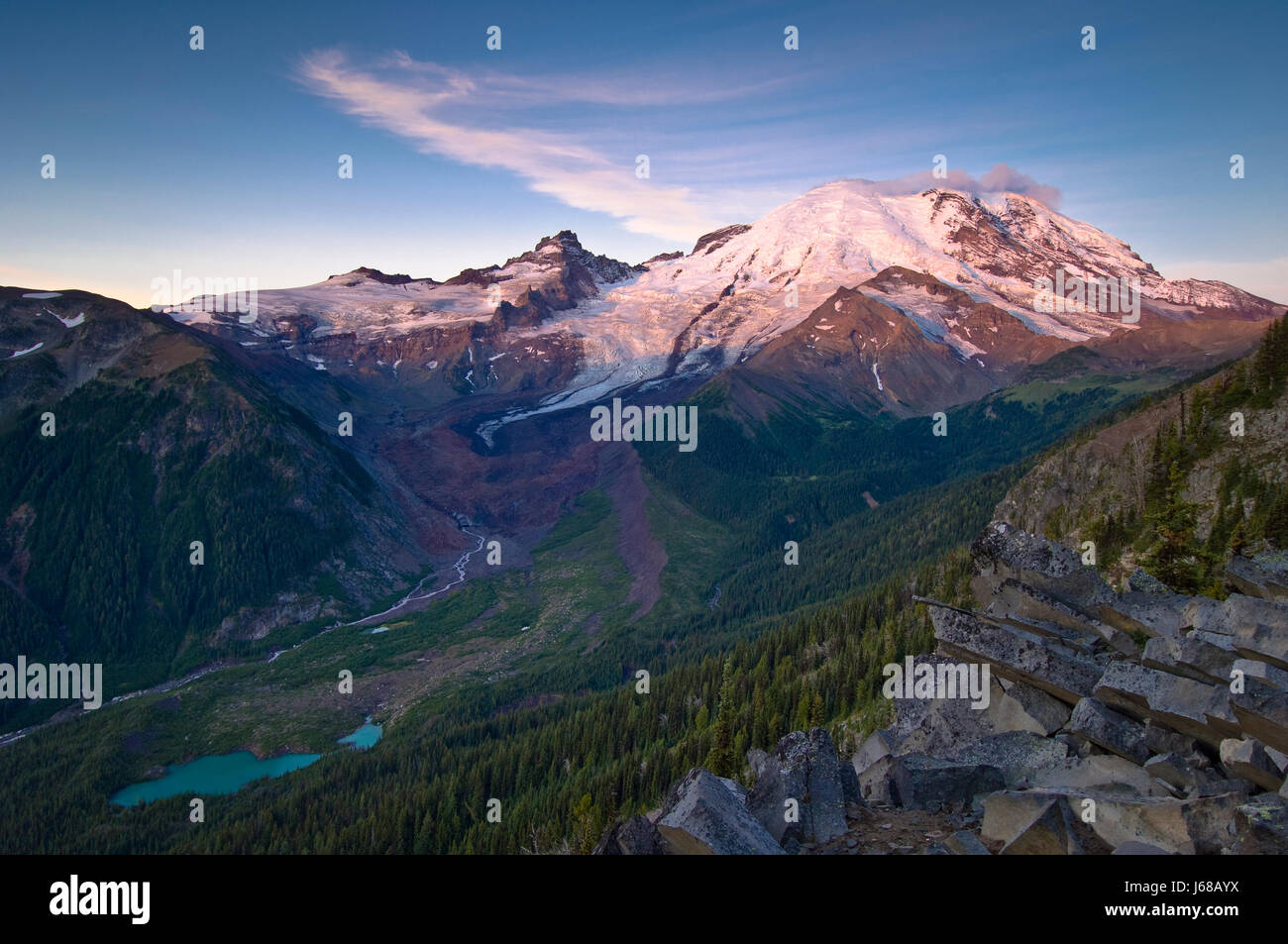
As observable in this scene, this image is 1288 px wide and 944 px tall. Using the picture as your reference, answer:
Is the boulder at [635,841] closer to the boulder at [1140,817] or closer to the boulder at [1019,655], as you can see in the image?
the boulder at [1140,817]

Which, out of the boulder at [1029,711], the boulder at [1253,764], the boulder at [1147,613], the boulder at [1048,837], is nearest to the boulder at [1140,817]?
the boulder at [1048,837]

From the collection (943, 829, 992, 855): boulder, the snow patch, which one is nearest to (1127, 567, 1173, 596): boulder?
(943, 829, 992, 855): boulder

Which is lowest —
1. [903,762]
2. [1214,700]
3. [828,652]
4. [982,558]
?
[828,652]

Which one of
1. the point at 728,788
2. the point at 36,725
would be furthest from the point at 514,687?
the point at 728,788

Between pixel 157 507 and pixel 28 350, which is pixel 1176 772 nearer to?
pixel 157 507
